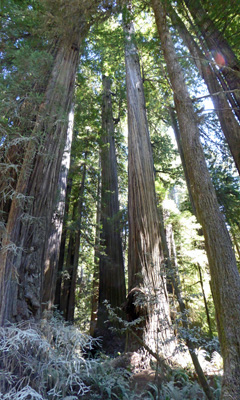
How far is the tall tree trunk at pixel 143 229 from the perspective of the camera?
4285 mm

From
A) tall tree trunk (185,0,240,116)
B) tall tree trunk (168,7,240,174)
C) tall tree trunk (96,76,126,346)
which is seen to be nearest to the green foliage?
tall tree trunk (96,76,126,346)

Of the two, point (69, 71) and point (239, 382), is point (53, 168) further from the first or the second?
point (239, 382)

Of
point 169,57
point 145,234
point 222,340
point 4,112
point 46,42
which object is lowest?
point 222,340

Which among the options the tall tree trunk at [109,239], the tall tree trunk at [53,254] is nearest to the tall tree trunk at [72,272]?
the tall tree trunk at [109,239]

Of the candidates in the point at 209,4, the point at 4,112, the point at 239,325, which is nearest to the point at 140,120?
the point at 209,4

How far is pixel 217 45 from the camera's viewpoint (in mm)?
6836

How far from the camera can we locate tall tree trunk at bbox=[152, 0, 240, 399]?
2.56 metres

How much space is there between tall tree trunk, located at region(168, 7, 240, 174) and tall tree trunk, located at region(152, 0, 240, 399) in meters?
1.95

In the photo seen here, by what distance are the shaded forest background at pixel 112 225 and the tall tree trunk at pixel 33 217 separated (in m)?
0.02

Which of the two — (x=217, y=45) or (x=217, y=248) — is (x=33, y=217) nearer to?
(x=217, y=248)

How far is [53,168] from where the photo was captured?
3.63 m

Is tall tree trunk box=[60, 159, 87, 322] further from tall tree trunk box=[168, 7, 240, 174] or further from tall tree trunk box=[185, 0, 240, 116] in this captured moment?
tall tree trunk box=[185, 0, 240, 116]

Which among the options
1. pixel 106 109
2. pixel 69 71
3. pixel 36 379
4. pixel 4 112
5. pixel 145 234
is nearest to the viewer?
pixel 36 379

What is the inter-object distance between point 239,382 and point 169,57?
5.32 m
